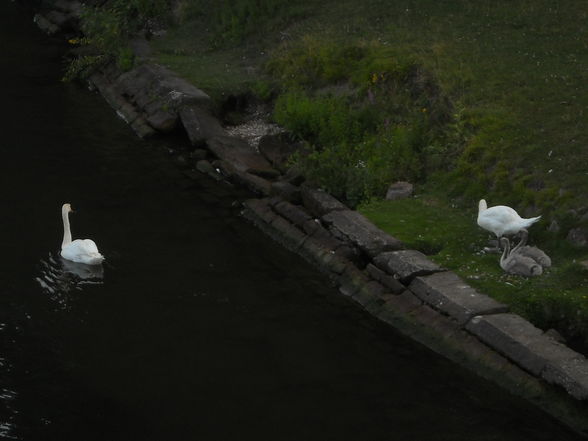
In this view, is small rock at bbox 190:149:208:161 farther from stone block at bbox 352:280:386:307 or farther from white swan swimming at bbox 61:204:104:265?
stone block at bbox 352:280:386:307

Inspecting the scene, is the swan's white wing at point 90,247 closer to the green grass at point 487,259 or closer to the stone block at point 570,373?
the green grass at point 487,259

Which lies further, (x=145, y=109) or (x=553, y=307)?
(x=145, y=109)

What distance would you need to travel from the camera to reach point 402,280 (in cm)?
2089

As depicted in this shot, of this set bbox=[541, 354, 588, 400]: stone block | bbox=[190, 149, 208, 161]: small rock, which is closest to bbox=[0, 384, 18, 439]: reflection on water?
bbox=[541, 354, 588, 400]: stone block

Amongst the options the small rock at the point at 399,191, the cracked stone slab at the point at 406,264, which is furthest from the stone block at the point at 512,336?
the small rock at the point at 399,191

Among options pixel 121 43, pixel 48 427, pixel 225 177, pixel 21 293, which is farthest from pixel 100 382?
pixel 121 43

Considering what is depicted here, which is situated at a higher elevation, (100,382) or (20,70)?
(100,382)

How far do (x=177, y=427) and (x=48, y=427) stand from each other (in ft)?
5.86

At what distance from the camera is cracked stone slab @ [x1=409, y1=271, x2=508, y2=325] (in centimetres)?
1936

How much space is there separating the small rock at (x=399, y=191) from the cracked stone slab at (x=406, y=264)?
3287mm

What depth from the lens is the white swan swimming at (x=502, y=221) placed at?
2116 centimetres

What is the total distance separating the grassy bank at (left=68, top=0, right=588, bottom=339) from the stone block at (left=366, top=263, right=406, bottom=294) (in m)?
1.19

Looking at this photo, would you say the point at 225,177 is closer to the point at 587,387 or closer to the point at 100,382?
the point at 100,382

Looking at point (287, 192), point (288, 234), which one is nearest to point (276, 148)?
point (287, 192)
